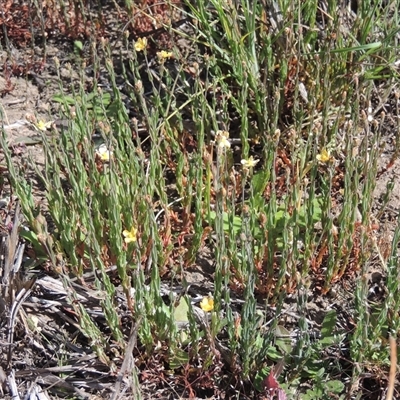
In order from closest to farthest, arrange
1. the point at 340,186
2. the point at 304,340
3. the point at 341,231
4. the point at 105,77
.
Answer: the point at 304,340 → the point at 341,231 → the point at 340,186 → the point at 105,77

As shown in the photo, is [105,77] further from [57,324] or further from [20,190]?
[57,324]

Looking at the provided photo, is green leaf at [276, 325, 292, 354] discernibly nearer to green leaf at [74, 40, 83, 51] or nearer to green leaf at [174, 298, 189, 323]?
green leaf at [174, 298, 189, 323]

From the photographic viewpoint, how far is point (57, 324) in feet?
6.87

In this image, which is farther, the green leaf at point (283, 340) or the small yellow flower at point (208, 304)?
the green leaf at point (283, 340)

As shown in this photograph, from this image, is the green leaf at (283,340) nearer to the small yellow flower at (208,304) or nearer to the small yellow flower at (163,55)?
the small yellow flower at (208,304)

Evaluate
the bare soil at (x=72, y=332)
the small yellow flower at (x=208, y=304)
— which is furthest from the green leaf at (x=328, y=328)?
the small yellow flower at (x=208, y=304)

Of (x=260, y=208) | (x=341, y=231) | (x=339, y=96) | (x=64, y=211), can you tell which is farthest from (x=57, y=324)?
(x=339, y=96)

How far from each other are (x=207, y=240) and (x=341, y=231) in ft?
1.72

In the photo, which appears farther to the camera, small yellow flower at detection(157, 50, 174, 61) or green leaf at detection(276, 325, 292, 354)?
small yellow flower at detection(157, 50, 174, 61)

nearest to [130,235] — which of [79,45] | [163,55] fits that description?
[163,55]

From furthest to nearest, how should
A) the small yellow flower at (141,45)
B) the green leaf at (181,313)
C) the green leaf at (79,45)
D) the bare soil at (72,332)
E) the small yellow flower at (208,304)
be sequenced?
the green leaf at (79,45) < the small yellow flower at (141,45) < the green leaf at (181,313) < the bare soil at (72,332) < the small yellow flower at (208,304)

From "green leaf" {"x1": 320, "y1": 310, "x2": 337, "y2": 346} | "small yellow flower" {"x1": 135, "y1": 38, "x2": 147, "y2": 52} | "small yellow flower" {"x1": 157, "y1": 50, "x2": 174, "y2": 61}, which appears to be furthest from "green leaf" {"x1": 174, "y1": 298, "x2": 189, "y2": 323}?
"small yellow flower" {"x1": 135, "y1": 38, "x2": 147, "y2": 52}

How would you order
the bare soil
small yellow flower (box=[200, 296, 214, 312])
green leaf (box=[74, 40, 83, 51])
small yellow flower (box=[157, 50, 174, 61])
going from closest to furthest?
1. small yellow flower (box=[200, 296, 214, 312])
2. the bare soil
3. small yellow flower (box=[157, 50, 174, 61])
4. green leaf (box=[74, 40, 83, 51])

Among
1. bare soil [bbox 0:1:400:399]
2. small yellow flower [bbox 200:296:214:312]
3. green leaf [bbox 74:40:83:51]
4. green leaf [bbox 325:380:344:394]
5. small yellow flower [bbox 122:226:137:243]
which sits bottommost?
green leaf [bbox 325:380:344:394]
